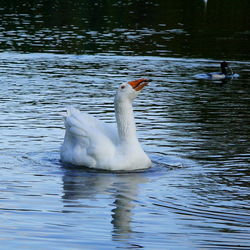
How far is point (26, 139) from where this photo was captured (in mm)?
17891

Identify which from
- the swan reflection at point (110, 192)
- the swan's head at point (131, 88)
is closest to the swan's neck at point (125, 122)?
the swan's head at point (131, 88)

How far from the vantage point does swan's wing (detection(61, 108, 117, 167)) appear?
1497cm

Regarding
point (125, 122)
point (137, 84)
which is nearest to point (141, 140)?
point (125, 122)

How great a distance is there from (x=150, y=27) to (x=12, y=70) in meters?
20.0

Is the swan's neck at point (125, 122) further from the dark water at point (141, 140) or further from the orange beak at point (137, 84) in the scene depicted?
the dark water at point (141, 140)

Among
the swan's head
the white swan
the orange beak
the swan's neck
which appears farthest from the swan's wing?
the orange beak

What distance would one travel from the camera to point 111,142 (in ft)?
50.1

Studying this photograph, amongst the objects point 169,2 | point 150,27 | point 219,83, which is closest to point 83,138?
point 219,83

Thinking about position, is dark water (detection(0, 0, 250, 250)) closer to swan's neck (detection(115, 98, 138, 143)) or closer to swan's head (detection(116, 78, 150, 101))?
swan's neck (detection(115, 98, 138, 143))

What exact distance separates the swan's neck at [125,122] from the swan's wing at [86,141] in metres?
0.26

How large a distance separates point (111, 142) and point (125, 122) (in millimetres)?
456

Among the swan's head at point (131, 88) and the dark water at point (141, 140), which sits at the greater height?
the swan's head at point (131, 88)

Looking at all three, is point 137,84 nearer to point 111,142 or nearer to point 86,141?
point 111,142

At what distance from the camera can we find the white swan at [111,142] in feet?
49.1
